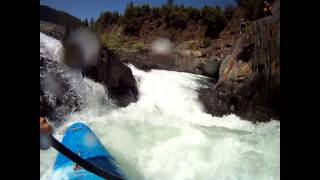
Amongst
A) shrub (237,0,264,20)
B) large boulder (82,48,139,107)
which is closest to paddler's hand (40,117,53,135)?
large boulder (82,48,139,107)

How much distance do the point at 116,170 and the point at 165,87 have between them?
402 cm

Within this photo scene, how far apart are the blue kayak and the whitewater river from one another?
245 mm

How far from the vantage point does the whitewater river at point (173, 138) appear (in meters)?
2.96

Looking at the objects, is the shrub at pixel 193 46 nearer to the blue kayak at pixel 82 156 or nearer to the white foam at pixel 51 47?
the white foam at pixel 51 47

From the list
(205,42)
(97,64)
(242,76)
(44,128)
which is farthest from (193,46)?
(44,128)

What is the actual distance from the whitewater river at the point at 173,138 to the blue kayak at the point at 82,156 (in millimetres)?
245

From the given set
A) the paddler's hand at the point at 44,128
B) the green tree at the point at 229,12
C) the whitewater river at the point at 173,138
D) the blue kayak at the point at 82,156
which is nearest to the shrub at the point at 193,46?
the green tree at the point at 229,12

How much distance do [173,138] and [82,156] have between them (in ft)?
4.89

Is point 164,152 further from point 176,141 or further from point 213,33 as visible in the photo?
point 213,33

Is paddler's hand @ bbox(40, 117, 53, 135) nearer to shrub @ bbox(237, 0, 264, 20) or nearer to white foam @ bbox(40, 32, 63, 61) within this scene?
white foam @ bbox(40, 32, 63, 61)

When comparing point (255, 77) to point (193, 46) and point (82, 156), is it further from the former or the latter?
point (193, 46)

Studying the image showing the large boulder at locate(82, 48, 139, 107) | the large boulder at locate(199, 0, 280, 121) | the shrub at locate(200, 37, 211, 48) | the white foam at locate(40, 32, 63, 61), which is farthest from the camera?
the shrub at locate(200, 37, 211, 48)

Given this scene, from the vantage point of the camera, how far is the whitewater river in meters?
2.96

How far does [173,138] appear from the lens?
12.4 ft
